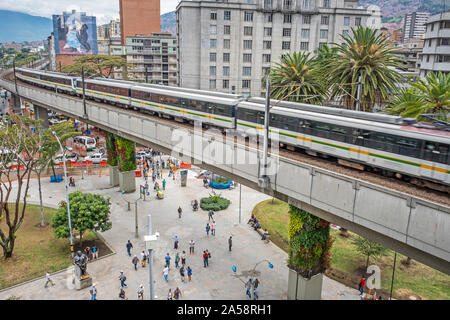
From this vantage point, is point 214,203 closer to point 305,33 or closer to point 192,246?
point 192,246

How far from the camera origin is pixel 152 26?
127812 millimetres

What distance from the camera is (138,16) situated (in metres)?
125

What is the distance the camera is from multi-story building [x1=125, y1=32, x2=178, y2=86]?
94312 mm

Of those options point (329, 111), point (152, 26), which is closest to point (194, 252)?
point (329, 111)

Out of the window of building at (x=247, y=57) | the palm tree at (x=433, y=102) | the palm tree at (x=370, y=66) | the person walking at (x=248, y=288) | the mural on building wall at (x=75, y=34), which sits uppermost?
the mural on building wall at (x=75, y=34)

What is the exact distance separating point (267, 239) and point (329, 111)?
49.7ft

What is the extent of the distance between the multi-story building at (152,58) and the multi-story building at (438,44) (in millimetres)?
58406

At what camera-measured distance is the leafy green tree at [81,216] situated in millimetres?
28734

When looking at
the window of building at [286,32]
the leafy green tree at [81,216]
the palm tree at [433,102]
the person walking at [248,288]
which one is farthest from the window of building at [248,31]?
the person walking at [248,288]

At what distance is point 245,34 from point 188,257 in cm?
4620

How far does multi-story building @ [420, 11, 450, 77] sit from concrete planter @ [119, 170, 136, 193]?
50328 millimetres

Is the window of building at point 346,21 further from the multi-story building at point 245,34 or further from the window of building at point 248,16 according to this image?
the window of building at point 248,16

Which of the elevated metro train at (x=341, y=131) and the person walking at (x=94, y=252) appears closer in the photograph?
the elevated metro train at (x=341, y=131)
